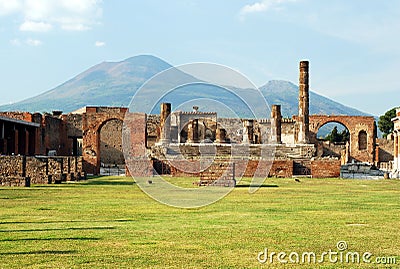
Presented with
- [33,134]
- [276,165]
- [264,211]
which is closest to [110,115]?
[33,134]

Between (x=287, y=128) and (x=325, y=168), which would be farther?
(x=287, y=128)

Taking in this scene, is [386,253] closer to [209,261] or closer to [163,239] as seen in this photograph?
[209,261]

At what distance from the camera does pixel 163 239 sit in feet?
31.3

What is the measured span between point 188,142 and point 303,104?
33.4ft

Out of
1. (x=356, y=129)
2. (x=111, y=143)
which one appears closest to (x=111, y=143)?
(x=111, y=143)

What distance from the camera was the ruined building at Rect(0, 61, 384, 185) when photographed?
35031 millimetres

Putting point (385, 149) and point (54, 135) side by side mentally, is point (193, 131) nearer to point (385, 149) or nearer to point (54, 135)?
point (54, 135)

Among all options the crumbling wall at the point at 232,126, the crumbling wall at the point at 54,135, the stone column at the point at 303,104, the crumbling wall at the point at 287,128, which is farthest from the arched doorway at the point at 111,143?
the stone column at the point at 303,104

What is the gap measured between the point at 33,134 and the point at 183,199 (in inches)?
1246

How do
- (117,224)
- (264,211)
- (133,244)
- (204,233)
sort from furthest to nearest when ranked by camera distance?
1. (264,211)
2. (117,224)
3. (204,233)
4. (133,244)

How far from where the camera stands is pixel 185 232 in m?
10.4

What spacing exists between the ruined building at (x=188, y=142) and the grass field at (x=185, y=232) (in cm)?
1021

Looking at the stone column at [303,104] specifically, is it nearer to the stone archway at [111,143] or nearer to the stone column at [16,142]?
the stone archway at [111,143]

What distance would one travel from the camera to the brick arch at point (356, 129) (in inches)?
2530
